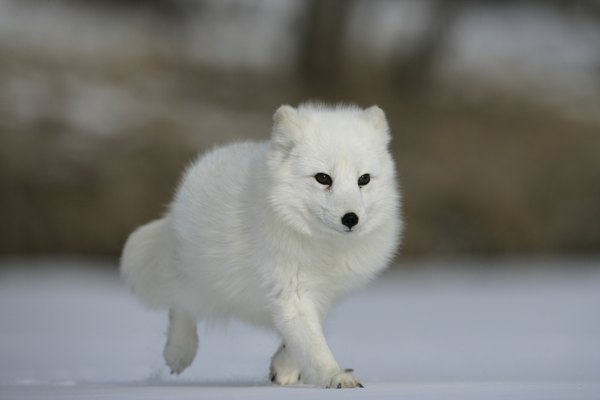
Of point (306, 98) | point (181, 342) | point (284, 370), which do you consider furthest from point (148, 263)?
point (306, 98)

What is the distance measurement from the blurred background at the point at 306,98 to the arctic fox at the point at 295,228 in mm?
6390

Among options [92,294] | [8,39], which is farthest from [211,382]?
[8,39]

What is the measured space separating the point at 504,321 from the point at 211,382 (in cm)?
360

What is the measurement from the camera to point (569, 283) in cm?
1021

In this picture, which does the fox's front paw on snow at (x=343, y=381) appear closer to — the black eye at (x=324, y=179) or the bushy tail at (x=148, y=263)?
the black eye at (x=324, y=179)

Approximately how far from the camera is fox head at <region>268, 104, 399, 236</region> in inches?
171

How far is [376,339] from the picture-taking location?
7.61 m

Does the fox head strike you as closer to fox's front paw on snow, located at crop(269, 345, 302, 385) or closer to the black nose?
the black nose

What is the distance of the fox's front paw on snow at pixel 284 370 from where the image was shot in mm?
4930

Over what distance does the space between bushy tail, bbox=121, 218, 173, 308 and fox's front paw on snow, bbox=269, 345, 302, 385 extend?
748 millimetres

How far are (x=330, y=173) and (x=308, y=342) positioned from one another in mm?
639

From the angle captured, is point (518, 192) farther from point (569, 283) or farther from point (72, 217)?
point (72, 217)

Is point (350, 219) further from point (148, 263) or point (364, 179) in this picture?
point (148, 263)

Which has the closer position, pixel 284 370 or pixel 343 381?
pixel 343 381
